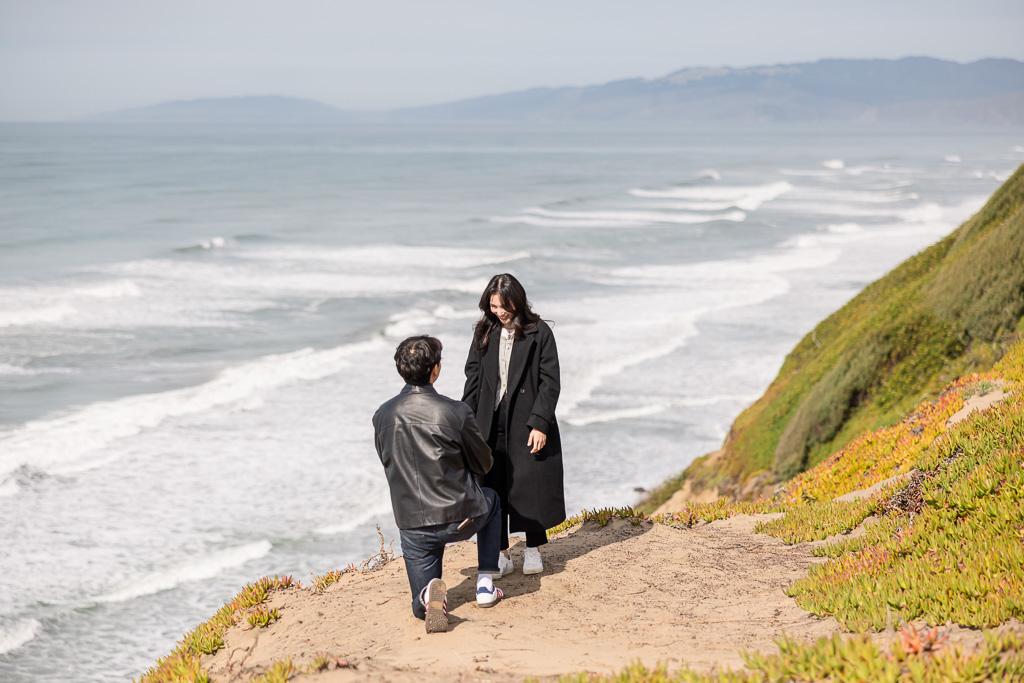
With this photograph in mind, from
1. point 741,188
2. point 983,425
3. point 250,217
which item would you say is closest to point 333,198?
point 250,217

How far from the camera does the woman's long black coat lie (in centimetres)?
563

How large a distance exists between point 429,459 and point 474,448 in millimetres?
273

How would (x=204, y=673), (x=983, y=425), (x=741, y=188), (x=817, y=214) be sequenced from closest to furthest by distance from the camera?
(x=204, y=673), (x=983, y=425), (x=817, y=214), (x=741, y=188)

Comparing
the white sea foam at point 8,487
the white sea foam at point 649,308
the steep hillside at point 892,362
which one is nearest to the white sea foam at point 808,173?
the white sea foam at point 649,308

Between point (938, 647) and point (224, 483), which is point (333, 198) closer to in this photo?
point (224, 483)

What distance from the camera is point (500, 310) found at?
561cm

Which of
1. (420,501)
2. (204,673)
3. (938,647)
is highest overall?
(420,501)

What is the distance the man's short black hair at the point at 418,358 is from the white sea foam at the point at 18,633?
8.21 meters

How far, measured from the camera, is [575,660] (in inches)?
181

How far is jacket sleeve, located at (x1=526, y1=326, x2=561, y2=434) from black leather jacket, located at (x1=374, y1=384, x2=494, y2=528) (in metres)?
0.58

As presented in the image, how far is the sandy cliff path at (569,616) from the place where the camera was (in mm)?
4625

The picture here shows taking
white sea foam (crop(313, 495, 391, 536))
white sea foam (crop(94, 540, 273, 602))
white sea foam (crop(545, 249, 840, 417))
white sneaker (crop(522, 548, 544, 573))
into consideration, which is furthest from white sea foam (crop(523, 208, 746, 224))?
white sneaker (crop(522, 548, 544, 573))

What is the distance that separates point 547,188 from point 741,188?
18.3 meters

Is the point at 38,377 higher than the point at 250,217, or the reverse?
the point at 250,217
